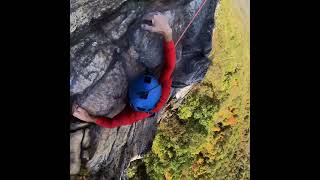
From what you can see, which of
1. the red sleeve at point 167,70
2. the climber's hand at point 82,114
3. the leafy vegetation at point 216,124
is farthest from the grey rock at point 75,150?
the leafy vegetation at point 216,124

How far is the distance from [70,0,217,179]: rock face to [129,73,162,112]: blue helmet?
1.04 ft

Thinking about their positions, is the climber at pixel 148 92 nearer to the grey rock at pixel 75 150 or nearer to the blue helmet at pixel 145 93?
the blue helmet at pixel 145 93

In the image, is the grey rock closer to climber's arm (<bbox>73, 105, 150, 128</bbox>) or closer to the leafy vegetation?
climber's arm (<bbox>73, 105, 150, 128</bbox>)

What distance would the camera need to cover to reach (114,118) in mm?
3896

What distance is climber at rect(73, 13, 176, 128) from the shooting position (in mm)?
3654

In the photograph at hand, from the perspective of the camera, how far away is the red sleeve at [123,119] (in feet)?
12.5

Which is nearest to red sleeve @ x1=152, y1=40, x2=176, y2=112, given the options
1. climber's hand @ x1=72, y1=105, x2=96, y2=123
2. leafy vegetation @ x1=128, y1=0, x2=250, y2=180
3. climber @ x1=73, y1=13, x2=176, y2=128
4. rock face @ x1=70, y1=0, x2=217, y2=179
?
climber @ x1=73, y1=13, x2=176, y2=128

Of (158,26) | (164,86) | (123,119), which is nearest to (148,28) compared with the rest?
(158,26)

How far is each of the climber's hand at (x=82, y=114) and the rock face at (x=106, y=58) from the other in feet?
0.22

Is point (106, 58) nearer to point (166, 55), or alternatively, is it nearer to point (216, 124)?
point (166, 55)

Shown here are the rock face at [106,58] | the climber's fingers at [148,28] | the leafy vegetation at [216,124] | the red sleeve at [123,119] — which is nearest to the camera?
the rock face at [106,58]

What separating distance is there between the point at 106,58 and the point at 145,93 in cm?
51

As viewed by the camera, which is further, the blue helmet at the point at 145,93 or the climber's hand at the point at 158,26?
the climber's hand at the point at 158,26

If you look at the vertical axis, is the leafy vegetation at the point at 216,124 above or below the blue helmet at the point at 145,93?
below
